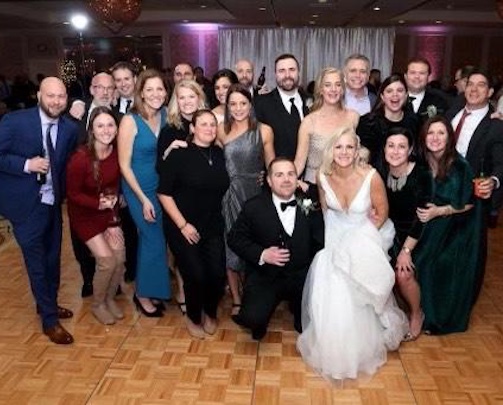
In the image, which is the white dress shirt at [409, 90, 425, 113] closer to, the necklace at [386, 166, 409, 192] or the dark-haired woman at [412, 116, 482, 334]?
the dark-haired woman at [412, 116, 482, 334]

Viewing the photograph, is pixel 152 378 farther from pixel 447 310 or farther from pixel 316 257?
pixel 447 310

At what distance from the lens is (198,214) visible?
9.97 ft

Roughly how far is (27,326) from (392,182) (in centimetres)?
226

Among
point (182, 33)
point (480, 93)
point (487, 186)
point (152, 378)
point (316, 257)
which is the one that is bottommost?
point (152, 378)

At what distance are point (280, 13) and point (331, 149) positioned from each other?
301 inches

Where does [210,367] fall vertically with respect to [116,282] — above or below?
below

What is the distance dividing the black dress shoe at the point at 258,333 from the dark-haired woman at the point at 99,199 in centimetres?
87

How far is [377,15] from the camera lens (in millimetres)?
10172

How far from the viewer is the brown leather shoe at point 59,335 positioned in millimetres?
3014

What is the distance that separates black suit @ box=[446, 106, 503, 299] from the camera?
3.11m

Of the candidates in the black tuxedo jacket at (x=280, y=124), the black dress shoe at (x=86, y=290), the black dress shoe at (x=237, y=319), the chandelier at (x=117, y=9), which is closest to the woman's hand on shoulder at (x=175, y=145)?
the black tuxedo jacket at (x=280, y=124)

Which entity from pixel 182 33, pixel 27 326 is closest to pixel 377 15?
pixel 182 33

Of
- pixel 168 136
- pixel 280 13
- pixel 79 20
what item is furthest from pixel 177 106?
pixel 79 20

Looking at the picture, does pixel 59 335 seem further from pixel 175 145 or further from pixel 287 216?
pixel 287 216
